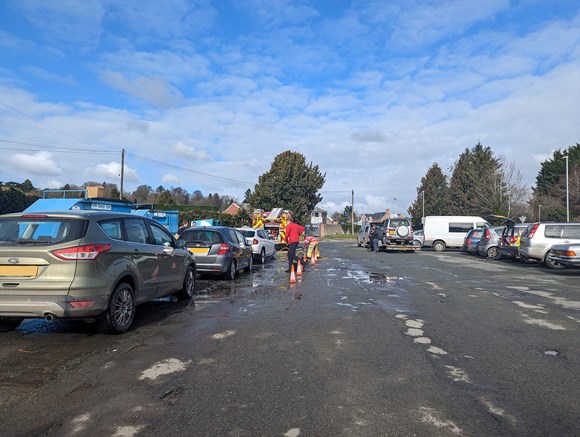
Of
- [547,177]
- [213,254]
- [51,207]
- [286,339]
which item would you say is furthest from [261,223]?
[547,177]

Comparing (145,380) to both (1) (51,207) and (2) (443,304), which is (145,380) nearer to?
(2) (443,304)

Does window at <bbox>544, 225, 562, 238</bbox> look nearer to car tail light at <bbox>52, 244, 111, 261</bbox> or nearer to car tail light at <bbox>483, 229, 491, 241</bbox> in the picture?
car tail light at <bbox>483, 229, 491, 241</bbox>

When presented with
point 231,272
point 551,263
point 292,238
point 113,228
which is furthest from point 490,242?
point 113,228

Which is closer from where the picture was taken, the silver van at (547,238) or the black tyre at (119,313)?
the black tyre at (119,313)

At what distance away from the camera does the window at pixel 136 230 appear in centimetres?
677

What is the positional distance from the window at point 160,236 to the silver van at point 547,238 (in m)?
13.5

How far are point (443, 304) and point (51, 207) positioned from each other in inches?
538

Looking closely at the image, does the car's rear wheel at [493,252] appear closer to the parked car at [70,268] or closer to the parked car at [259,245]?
the parked car at [259,245]

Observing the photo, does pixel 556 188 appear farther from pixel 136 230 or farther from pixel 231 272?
pixel 136 230

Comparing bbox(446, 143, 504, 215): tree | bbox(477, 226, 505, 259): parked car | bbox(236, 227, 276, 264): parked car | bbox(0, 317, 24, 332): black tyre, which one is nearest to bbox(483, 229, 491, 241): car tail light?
bbox(477, 226, 505, 259): parked car

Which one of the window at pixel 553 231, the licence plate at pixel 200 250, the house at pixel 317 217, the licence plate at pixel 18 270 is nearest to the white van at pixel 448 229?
the window at pixel 553 231

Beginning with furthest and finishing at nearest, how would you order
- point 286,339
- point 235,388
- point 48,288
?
point 286,339, point 48,288, point 235,388

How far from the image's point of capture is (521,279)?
502 inches

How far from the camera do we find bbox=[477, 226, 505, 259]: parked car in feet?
69.2
